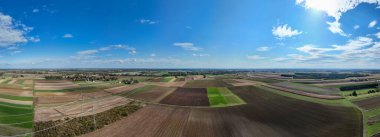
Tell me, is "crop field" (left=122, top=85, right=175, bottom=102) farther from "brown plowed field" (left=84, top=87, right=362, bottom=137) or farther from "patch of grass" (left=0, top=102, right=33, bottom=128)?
"patch of grass" (left=0, top=102, right=33, bottom=128)

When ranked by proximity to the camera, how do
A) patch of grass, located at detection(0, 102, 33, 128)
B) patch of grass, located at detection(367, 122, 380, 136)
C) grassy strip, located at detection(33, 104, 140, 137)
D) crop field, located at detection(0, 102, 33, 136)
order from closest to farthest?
1. grassy strip, located at detection(33, 104, 140, 137)
2. crop field, located at detection(0, 102, 33, 136)
3. patch of grass, located at detection(367, 122, 380, 136)
4. patch of grass, located at detection(0, 102, 33, 128)

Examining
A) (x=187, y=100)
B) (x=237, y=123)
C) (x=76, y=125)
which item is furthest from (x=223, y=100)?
(x=76, y=125)

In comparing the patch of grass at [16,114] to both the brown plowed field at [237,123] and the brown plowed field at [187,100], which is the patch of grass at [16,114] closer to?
the brown plowed field at [237,123]

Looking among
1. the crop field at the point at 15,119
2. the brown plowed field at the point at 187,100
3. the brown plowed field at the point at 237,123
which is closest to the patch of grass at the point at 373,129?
the brown plowed field at the point at 237,123

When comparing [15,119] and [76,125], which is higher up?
[15,119]

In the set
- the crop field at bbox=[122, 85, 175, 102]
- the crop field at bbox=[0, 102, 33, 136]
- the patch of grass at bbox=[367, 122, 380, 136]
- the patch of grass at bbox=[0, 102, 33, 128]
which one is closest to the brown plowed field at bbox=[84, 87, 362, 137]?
the patch of grass at bbox=[367, 122, 380, 136]

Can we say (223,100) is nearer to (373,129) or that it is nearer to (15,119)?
(373,129)

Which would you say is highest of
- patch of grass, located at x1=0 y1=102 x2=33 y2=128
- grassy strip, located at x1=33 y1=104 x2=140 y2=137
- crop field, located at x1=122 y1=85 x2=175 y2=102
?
patch of grass, located at x1=0 y1=102 x2=33 y2=128

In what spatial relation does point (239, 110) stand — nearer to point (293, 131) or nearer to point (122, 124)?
point (293, 131)
